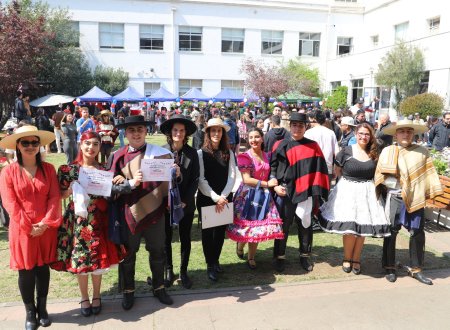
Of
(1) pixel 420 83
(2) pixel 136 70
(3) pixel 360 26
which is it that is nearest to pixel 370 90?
(1) pixel 420 83

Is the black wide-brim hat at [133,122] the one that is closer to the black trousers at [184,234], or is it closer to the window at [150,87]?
the black trousers at [184,234]

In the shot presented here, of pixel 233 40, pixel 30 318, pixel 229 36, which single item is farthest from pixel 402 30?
pixel 30 318

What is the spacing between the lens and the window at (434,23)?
80.4 ft

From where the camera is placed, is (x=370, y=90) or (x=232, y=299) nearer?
(x=232, y=299)

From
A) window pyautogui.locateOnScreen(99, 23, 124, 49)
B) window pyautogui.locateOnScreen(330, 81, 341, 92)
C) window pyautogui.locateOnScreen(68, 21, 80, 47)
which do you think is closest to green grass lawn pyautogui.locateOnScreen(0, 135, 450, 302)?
window pyautogui.locateOnScreen(68, 21, 80, 47)

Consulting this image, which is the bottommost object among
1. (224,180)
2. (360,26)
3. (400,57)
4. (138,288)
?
(138,288)

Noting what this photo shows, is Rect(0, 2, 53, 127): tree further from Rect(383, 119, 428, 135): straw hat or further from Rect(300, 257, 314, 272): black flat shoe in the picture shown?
Rect(383, 119, 428, 135): straw hat

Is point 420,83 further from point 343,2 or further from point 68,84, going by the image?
point 68,84

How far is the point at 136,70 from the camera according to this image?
3075cm

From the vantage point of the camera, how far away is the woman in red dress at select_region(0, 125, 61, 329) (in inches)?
133

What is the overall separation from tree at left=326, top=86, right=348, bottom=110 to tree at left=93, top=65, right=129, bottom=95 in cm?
1547

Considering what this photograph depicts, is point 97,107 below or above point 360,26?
below

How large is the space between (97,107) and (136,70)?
7.84 meters

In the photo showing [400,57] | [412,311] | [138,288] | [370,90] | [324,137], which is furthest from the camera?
[370,90]
